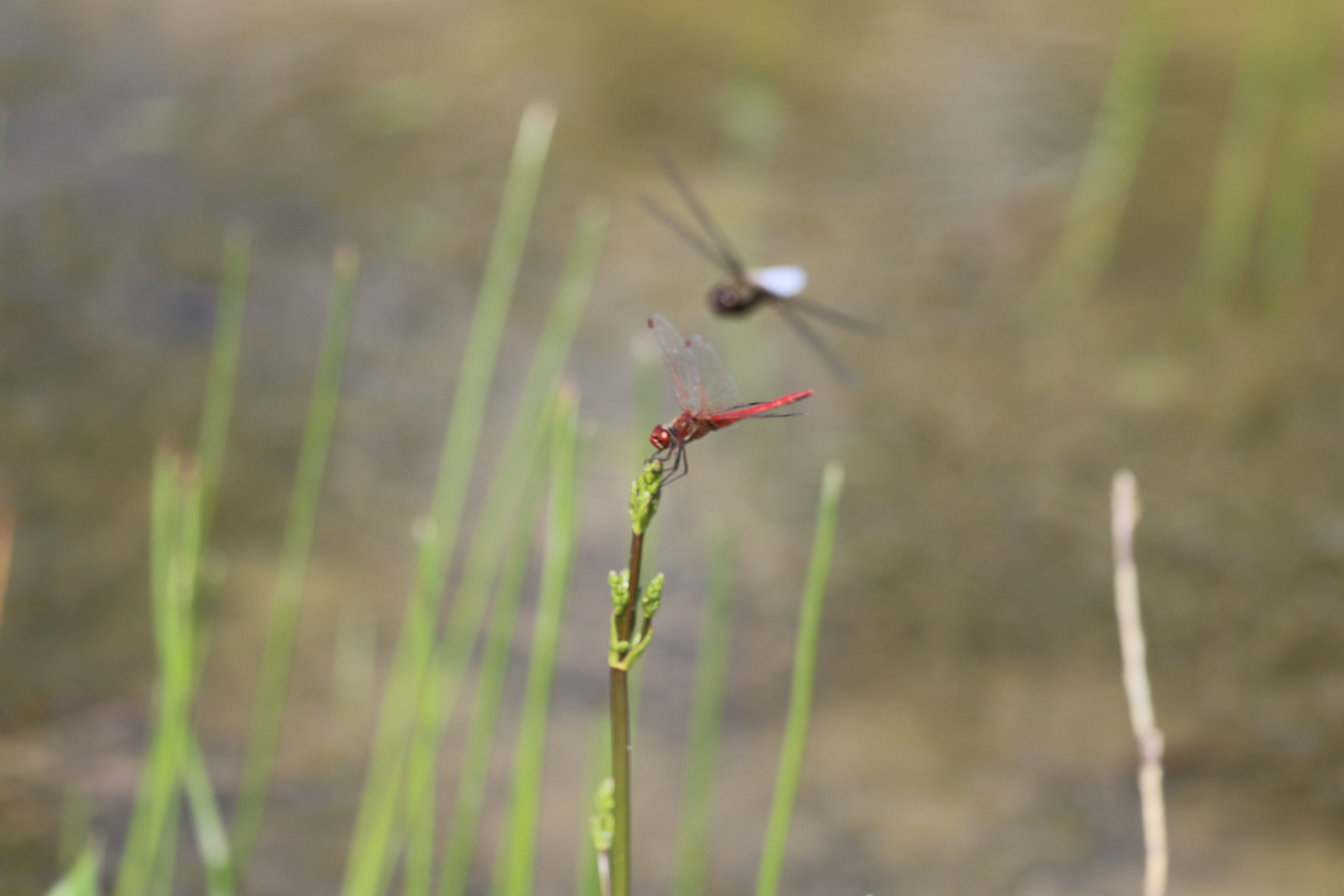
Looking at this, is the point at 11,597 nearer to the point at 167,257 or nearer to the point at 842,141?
the point at 167,257

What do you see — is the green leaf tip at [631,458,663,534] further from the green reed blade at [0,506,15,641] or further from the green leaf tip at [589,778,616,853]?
the green reed blade at [0,506,15,641]

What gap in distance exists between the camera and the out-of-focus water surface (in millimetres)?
1925

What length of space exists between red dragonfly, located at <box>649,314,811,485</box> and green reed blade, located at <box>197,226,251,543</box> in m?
0.63

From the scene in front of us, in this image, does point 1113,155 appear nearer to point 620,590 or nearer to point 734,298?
point 734,298

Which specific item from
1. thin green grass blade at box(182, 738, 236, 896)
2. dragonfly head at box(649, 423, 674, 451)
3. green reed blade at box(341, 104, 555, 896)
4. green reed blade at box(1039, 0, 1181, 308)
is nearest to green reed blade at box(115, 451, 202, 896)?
thin green grass blade at box(182, 738, 236, 896)

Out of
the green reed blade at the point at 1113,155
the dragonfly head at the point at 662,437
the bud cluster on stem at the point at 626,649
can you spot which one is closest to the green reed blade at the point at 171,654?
the dragonfly head at the point at 662,437

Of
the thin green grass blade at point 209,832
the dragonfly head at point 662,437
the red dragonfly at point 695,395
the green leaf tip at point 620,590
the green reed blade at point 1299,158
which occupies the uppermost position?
the green reed blade at point 1299,158

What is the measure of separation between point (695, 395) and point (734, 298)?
27.0 inches

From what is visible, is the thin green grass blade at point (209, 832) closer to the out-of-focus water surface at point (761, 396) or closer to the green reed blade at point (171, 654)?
the green reed blade at point (171, 654)

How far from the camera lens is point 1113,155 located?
131 inches

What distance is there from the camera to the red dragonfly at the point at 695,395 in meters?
0.72

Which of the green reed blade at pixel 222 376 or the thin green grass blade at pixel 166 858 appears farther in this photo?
the green reed blade at pixel 222 376

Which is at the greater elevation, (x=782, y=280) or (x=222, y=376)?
(x=782, y=280)

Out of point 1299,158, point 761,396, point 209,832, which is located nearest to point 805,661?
point 209,832
